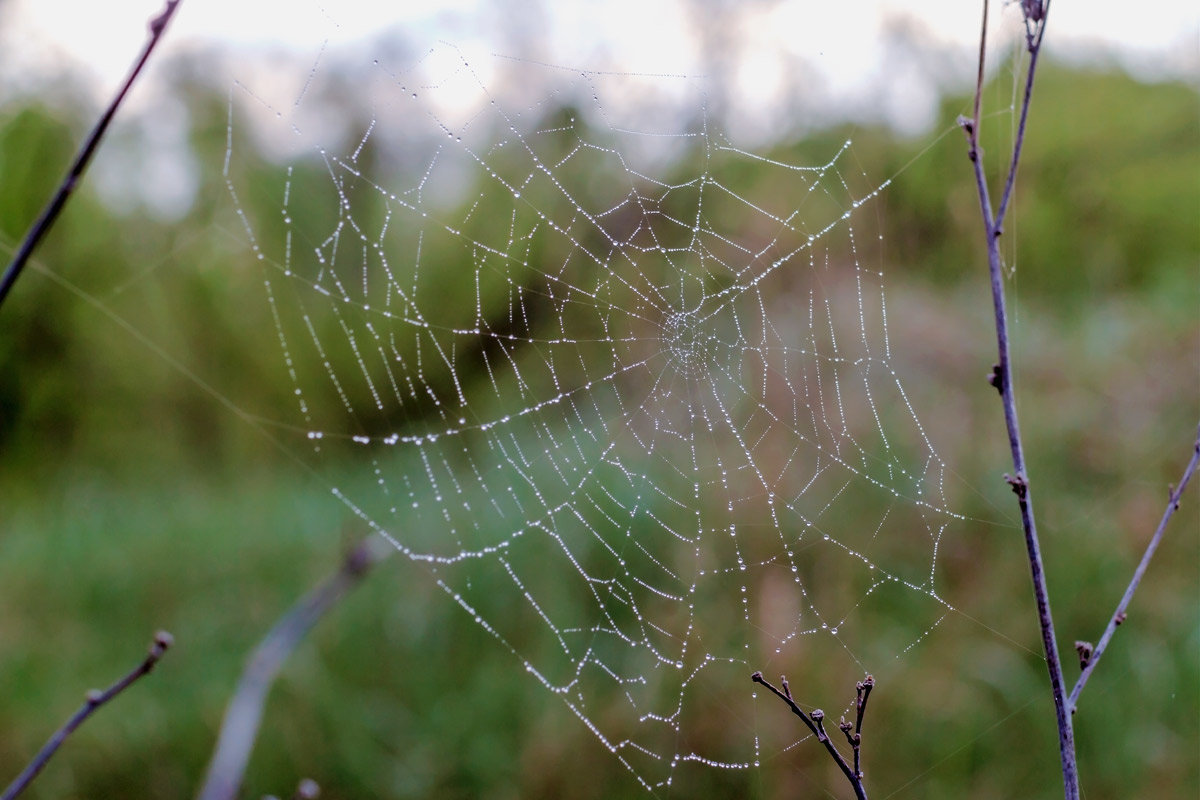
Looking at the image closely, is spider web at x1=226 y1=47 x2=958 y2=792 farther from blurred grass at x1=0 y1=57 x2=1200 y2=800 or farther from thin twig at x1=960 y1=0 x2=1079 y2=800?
thin twig at x1=960 y1=0 x2=1079 y2=800

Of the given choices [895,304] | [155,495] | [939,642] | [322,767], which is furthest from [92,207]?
[939,642]

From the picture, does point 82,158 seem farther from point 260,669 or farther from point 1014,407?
point 1014,407

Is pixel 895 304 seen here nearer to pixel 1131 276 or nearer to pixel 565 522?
pixel 1131 276

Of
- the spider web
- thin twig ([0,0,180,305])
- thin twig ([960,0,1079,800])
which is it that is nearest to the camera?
thin twig ([0,0,180,305])

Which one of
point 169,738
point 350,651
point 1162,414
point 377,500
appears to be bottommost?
point 169,738

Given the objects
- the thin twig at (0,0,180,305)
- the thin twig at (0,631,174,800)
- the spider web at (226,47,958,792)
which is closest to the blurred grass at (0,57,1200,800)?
the spider web at (226,47,958,792)

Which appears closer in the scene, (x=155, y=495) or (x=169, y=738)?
(x=169, y=738)

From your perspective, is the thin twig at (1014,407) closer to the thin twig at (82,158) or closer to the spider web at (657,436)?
the thin twig at (82,158)

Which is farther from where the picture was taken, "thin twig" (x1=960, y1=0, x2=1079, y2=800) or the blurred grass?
the blurred grass
